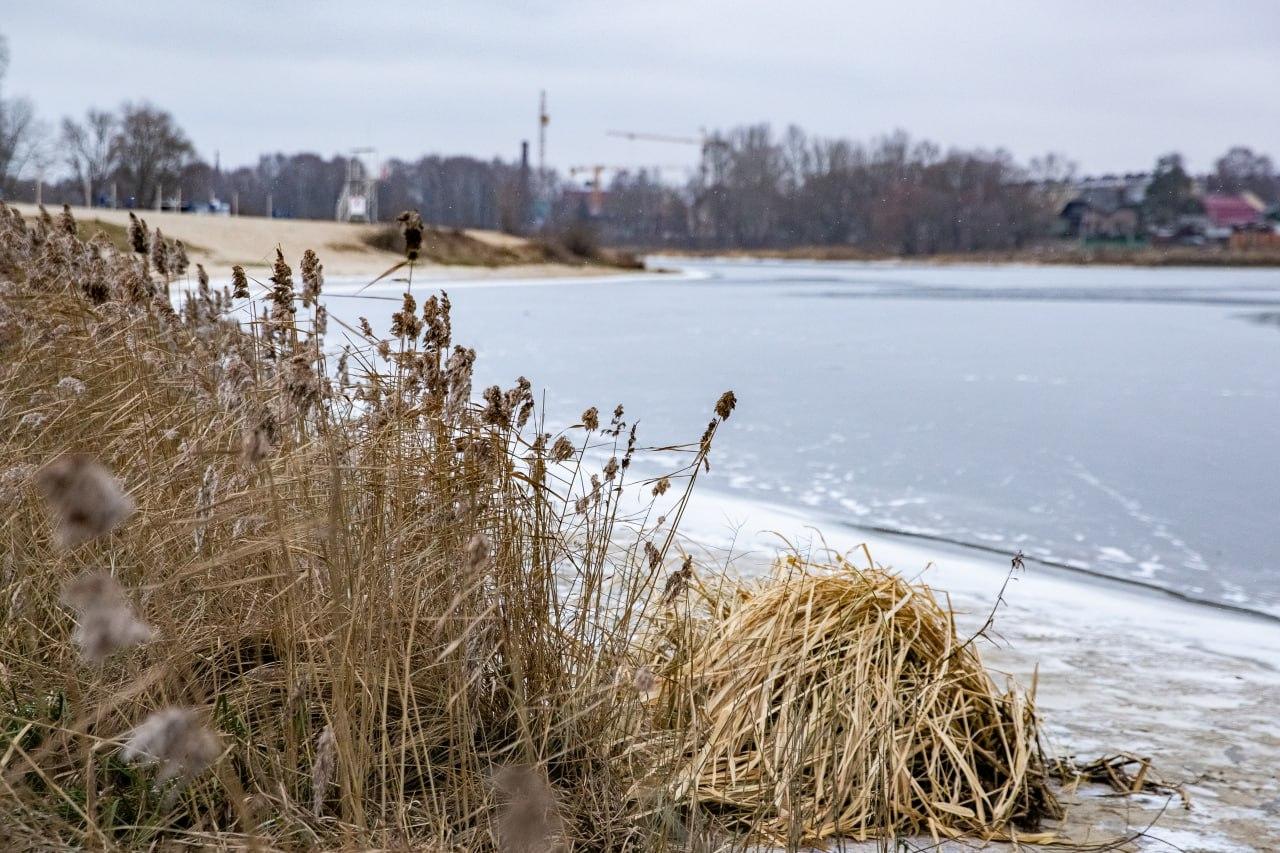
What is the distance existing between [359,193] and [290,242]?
1551 centimetres

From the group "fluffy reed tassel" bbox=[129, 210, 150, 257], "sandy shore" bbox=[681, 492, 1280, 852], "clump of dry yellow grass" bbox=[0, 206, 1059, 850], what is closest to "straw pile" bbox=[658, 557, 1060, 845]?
"clump of dry yellow grass" bbox=[0, 206, 1059, 850]

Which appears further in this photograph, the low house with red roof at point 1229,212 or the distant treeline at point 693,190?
the low house with red roof at point 1229,212

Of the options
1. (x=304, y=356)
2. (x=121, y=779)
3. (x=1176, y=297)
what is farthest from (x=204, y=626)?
(x=1176, y=297)

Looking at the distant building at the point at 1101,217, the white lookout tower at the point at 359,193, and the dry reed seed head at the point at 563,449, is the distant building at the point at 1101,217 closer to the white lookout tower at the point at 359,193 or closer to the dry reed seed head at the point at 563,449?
the white lookout tower at the point at 359,193

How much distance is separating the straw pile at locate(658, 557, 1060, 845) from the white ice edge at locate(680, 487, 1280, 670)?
852 millimetres

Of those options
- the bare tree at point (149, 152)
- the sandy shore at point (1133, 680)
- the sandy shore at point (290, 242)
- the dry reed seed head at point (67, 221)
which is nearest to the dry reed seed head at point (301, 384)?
the sandy shore at point (1133, 680)

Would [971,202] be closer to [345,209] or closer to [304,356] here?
[345,209]

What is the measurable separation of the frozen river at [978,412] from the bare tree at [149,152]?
17.1 m

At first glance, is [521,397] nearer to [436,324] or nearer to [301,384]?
[436,324]

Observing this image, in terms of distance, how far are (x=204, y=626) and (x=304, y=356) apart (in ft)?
2.17

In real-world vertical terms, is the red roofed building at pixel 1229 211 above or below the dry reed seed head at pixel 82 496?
above

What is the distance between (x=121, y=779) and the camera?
206cm

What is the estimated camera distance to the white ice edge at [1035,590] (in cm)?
446

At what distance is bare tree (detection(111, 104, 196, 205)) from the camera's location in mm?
35875
